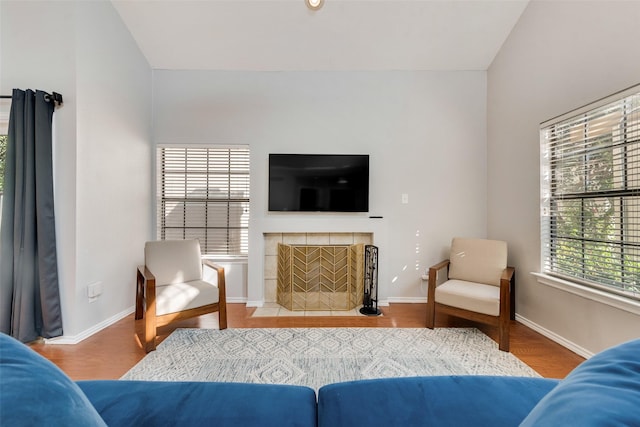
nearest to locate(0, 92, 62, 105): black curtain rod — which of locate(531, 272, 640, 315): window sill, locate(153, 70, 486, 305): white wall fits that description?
locate(153, 70, 486, 305): white wall

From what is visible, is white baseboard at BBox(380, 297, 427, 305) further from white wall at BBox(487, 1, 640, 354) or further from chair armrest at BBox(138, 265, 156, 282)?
chair armrest at BBox(138, 265, 156, 282)

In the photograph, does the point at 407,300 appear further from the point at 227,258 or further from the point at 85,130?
the point at 85,130

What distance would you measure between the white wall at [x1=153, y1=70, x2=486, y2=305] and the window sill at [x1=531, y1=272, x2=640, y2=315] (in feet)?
3.32

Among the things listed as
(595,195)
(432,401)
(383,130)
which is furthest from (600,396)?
(383,130)

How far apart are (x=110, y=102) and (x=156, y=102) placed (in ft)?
2.35

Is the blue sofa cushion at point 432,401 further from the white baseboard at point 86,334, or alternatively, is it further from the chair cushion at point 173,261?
the white baseboard at point 86,334

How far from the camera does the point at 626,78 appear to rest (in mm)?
1851

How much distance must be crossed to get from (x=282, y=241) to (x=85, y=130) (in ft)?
7.31

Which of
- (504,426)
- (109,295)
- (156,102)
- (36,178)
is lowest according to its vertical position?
(109,295)

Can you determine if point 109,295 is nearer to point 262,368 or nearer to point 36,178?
point 36,178

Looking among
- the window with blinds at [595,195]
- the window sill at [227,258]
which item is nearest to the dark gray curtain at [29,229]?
the window sill at [227,258]

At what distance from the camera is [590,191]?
→ 84.2 inches

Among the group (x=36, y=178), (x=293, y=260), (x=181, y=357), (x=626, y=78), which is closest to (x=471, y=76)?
(x=626, y=78)

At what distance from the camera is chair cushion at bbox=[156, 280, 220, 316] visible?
2215 millimetres
